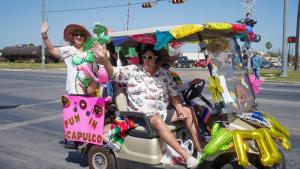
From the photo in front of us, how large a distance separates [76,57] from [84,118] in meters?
0.99

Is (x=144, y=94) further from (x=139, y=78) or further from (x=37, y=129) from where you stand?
(x=37, y=129)

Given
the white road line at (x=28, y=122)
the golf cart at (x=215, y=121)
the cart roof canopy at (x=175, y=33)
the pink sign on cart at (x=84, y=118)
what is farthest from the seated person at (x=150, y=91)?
the white road line at (x=28, y=122)

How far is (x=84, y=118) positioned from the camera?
5.05 meters

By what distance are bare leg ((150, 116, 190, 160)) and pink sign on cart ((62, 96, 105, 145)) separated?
2.29 feet

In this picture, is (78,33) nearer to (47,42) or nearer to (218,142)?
(47,42)

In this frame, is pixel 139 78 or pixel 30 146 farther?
pixel 30 146

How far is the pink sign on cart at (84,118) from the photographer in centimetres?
490

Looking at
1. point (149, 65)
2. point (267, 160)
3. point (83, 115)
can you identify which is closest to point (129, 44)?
point (149, 65)

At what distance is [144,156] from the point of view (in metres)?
4.56

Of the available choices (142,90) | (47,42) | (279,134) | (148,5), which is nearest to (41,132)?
(47,42)

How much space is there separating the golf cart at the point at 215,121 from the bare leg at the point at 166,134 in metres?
0.07

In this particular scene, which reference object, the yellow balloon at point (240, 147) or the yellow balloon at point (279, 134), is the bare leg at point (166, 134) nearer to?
the yellow balloon at point (240, 147)

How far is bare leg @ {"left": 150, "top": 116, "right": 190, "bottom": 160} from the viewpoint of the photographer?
440 centimetres

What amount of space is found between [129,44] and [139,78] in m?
0.64
